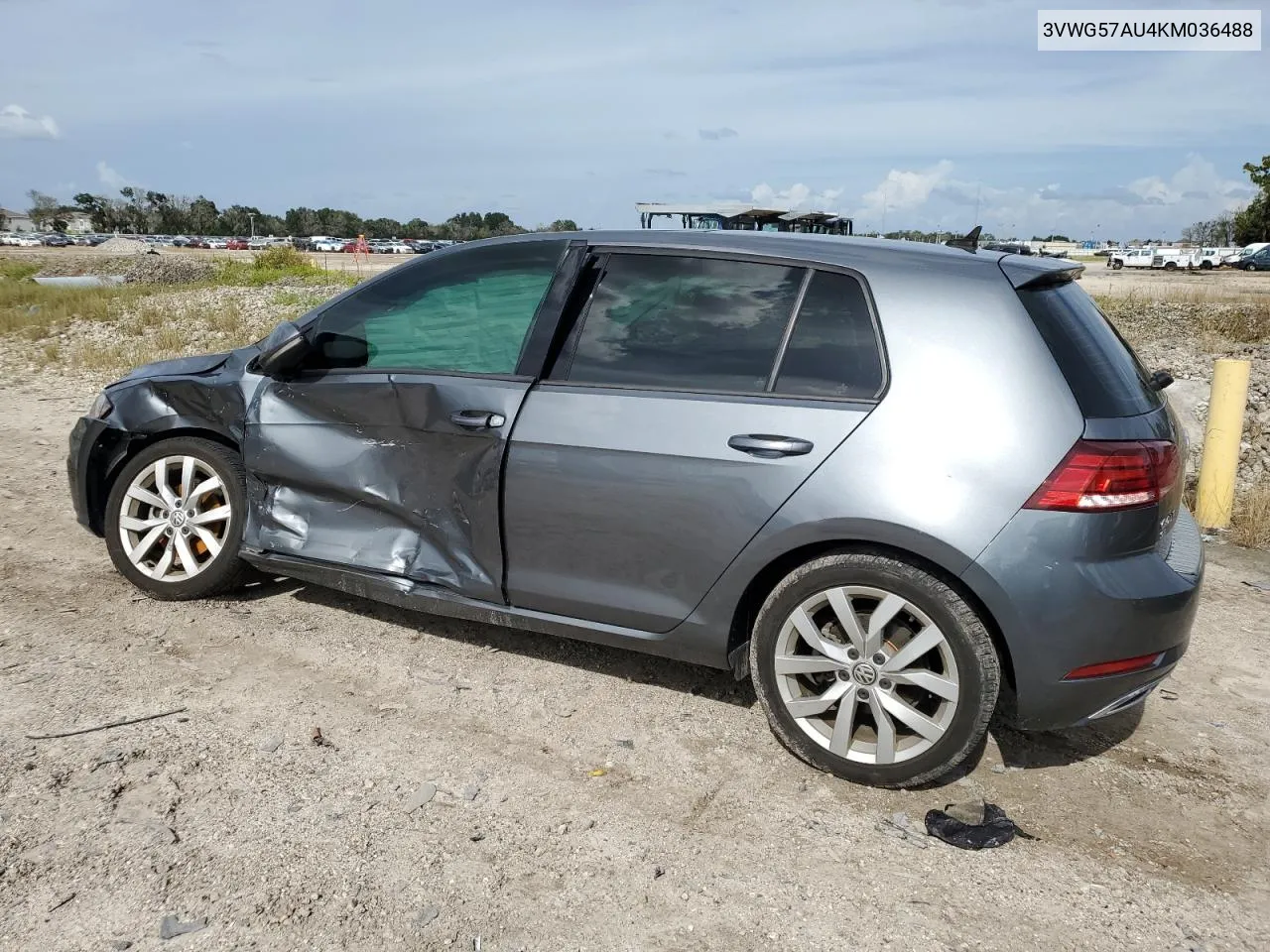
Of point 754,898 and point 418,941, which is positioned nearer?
point 418,941

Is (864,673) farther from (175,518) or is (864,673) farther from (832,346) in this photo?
(175,518)

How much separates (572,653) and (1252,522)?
4.66 meters

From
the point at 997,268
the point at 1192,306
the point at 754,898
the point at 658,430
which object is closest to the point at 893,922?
the point at 754,898

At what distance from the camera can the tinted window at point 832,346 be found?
3.27 meters

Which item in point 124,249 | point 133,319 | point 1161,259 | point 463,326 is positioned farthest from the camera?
point 124,249

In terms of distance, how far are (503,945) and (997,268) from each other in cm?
255

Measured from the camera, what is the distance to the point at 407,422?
403 cm

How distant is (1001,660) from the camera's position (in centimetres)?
321

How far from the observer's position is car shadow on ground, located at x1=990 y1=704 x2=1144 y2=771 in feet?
11.9

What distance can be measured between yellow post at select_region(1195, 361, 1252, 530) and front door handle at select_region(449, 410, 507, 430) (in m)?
4.95

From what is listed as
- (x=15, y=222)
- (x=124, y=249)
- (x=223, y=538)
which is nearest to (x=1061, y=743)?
(x=223, y=538)

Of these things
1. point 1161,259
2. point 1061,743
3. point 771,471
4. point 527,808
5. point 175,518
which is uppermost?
point 771,471

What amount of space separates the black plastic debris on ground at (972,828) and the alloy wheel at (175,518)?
329 cm

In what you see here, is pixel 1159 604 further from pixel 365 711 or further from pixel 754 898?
pixel 365 711
